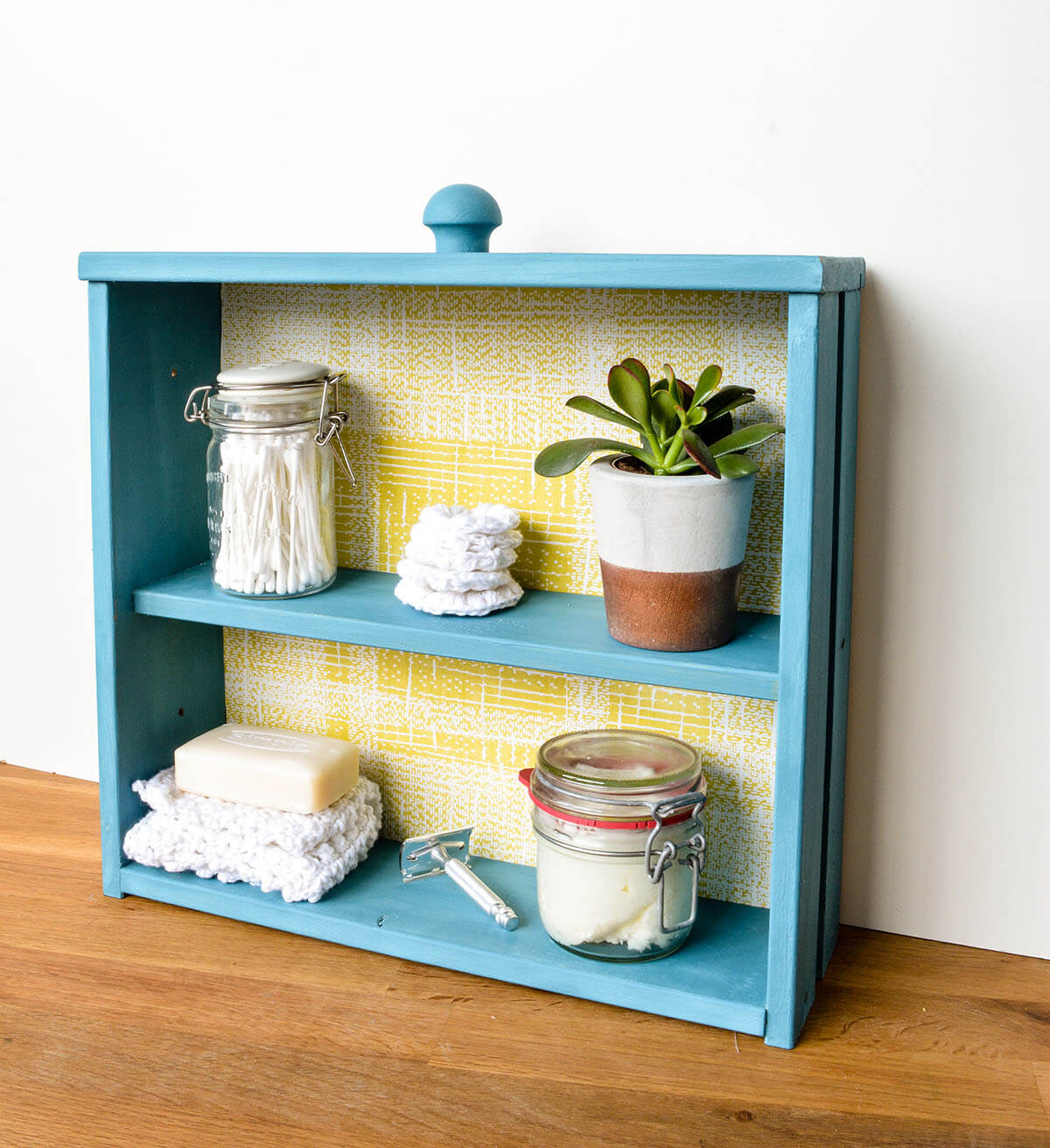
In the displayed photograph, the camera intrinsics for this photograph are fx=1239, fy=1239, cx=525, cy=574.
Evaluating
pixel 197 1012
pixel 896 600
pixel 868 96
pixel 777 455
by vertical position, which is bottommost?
pixel 197 1012

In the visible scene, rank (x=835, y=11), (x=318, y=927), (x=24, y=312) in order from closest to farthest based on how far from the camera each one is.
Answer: (x=835, y=11)
(x=318, y=927)
(x=24, y=312)

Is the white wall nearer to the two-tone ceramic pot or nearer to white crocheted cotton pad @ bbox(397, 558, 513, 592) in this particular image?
the two-tone ceramic pot

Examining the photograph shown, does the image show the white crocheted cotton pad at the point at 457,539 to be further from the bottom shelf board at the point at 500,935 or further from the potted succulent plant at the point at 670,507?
the bottom shelf board at the point at 500,935

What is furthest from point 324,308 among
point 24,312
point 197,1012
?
point 197,1012

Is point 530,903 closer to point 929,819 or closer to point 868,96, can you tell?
point 929,819

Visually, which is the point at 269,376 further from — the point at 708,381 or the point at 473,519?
the point at 708,381

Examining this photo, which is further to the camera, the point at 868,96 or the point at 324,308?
the point at 324,308

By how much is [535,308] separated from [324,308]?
0.67ft

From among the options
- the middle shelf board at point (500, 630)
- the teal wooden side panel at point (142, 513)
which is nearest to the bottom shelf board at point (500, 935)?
the teal wooden side panel at point (142, 513)

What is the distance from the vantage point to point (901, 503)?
0.96 metres

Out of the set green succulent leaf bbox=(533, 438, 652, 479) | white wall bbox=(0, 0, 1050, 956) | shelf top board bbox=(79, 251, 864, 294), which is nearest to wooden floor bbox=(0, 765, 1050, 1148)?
white wall bbox=(0, 0, 1050, 956)

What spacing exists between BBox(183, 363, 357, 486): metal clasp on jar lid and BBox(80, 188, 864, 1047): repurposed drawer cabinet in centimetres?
3

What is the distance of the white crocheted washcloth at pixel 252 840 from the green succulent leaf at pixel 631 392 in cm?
44

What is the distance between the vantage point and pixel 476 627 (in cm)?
95
